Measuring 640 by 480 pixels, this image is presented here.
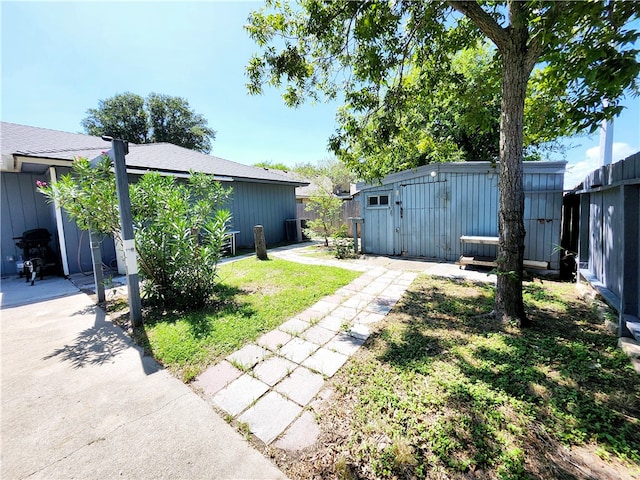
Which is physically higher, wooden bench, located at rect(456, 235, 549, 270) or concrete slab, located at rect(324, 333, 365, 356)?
wooden bench, located at rect(456, 235, 549, 270)

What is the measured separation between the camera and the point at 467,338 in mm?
2756

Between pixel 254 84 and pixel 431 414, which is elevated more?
pixel 254 84

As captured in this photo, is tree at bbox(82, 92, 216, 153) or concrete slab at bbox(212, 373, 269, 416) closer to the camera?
concrete slab at bbox(212, 373, 269, 416)

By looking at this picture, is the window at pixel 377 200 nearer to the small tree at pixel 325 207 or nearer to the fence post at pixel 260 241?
the small tree at pixel 325 207

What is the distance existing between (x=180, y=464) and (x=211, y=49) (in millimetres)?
8678

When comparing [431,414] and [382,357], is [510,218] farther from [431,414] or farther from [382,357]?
[431,414]

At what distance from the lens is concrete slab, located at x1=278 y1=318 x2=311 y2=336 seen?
308 cm

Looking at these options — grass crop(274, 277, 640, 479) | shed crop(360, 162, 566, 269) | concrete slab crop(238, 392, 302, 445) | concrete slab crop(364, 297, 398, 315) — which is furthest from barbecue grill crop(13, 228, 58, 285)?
shed crop(360, 162, 566, 269)

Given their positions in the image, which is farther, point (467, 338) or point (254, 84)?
point (254, 84)

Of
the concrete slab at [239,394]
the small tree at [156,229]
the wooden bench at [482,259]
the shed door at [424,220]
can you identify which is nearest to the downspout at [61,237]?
the small tree at [156,229]

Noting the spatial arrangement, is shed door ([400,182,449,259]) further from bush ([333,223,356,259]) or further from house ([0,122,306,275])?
house ([0,122,306,275])

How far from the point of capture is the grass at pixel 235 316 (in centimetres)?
262

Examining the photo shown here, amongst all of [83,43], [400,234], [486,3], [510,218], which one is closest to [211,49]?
[83,43]

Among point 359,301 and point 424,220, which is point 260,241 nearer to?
point 359,301
